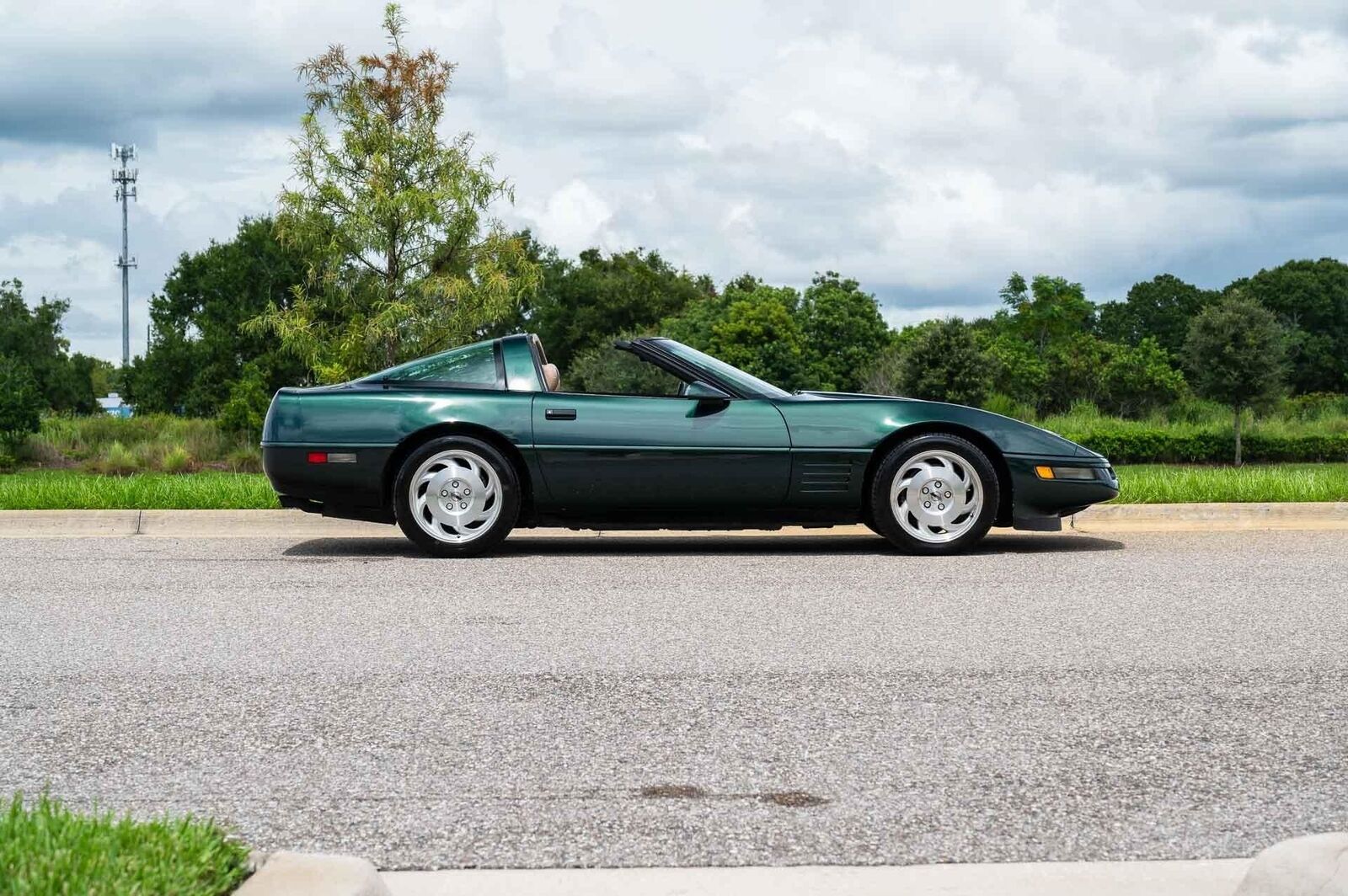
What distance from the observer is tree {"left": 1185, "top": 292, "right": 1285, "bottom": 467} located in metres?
37.2

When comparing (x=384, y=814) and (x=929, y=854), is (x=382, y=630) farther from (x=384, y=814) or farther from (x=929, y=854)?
(x=929, y=854)

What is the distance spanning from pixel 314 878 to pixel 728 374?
6294mm

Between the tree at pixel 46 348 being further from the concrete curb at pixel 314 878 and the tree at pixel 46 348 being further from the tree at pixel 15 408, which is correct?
the concrete curb at pixel 314 878

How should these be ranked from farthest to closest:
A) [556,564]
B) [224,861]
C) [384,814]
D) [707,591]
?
[556,564] → [707,591] → [384,814] → [224,861]

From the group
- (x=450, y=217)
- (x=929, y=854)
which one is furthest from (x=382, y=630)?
(x=450, y=217)

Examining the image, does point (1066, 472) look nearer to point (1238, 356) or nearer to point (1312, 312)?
point (1238, 356)

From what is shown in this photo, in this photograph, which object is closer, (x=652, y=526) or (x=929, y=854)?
(x=929, y=854)

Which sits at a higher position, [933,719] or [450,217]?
[450,217]

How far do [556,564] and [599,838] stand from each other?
5019 millimetres

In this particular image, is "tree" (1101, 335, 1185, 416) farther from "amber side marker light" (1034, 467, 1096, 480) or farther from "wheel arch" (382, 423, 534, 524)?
"wheel arch" (382, 423, 534, 524)

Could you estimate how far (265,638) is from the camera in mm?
5770

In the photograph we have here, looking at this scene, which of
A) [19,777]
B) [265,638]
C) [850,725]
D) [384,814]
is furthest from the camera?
[265,638]

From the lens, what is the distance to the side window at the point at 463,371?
8.61 meters

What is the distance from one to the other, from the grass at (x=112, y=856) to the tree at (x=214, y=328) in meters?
50.5
